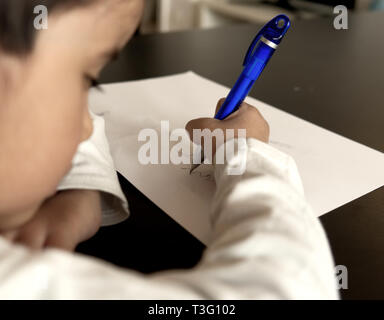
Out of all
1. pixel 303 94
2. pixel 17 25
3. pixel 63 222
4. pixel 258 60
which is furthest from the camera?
pixel 303 94

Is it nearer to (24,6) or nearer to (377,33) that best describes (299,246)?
(24,6)

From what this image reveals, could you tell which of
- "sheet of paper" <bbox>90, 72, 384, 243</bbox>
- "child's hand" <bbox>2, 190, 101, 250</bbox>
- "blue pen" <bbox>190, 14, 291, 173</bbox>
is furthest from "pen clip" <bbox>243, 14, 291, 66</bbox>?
"child's hand" <bbox>2, 190, 101, 250</bbox>

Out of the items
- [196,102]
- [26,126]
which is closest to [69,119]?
[26,126]

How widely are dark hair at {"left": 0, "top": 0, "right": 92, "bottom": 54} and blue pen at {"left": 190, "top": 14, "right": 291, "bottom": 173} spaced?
9.1 inches

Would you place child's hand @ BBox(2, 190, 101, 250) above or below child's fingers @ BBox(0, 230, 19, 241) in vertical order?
below

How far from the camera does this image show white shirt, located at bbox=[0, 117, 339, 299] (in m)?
0.26

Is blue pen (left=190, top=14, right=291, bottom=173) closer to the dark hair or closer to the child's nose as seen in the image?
the child's nose

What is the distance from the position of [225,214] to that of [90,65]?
14cm

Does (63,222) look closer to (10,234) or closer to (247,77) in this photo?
(10,234)

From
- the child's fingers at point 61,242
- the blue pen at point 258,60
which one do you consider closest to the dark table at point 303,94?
the child's fingers at point 61,242

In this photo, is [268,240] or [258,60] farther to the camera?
[258,60]

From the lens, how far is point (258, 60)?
0.48m

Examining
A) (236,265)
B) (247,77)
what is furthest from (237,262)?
(247,77)

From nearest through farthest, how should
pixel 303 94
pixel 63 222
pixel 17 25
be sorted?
pixel 17 25 → pixel 63 222 → pixel 303 94
